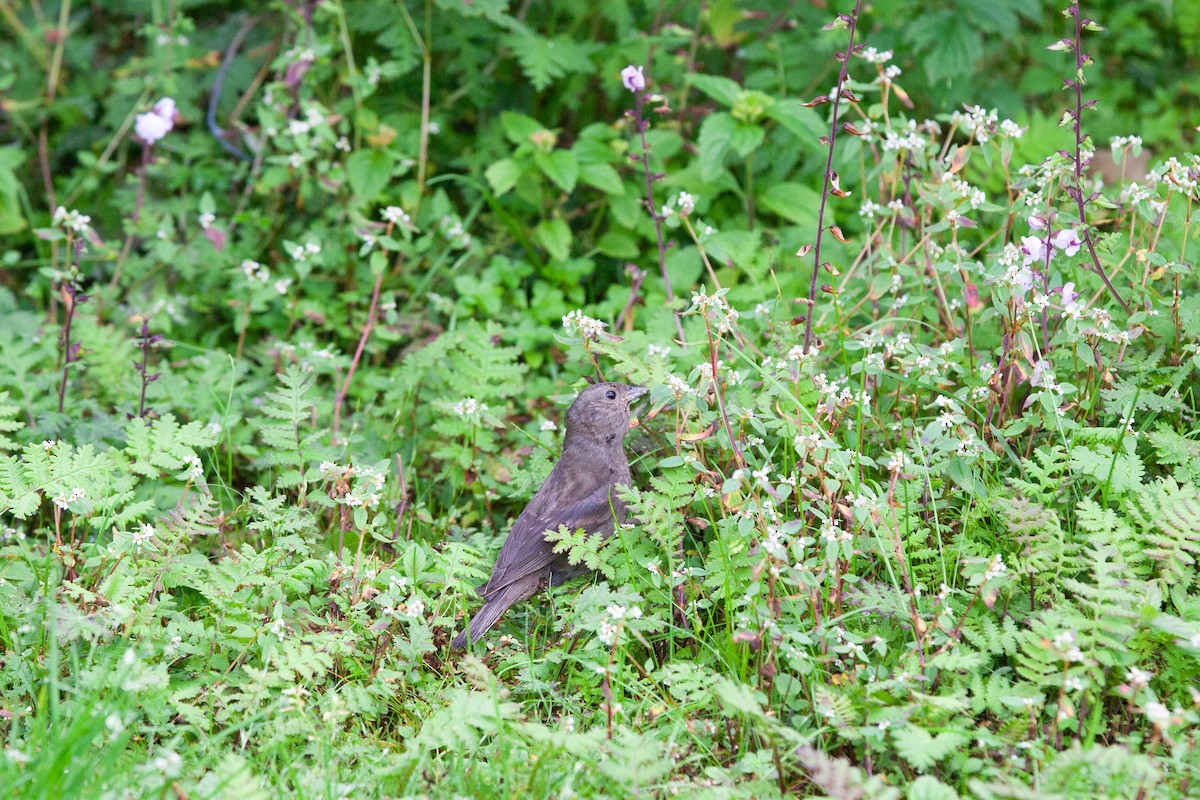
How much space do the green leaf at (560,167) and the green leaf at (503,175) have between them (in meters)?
0.11

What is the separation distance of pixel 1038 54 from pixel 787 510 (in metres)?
3.68

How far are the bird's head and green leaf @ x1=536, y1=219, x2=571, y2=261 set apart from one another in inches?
59.1

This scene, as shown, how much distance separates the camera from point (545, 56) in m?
5.37

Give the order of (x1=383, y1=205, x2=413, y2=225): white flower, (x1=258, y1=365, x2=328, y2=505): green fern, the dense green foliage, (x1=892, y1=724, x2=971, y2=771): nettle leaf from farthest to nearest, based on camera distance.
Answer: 1. (x1=383, y1=205, x2=413, y2=225): white flower
2. (x1=258, y1=365, x2=328, y2=505): green fern
3. the dense green foliage
4. (x1=892, y1=724, x2=971, y2=771): nettle leaf

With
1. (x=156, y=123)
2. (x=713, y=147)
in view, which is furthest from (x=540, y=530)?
(x=156, y=123)

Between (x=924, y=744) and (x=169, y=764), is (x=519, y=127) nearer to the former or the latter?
(x=169, y=764)

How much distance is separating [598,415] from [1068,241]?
1.63m

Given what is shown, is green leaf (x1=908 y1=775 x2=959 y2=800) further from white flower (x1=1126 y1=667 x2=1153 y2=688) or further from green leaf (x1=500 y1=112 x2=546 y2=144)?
green leaf (x1=500 y1=112 x2=546 y2=144)

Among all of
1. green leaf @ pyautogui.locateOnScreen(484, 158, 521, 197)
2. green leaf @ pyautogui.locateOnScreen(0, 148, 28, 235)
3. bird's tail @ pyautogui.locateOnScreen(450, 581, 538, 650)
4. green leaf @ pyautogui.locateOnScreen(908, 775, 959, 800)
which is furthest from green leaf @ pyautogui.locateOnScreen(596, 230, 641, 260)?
green leaf @ pyautogui.locateOnScreen(908, 775, 959, 800)

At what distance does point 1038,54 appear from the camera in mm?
6129

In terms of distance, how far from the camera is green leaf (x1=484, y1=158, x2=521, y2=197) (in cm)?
528

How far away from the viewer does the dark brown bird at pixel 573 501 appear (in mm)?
3688

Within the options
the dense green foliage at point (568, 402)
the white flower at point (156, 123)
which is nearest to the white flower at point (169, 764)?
the dense green foliage at point (568, 402)

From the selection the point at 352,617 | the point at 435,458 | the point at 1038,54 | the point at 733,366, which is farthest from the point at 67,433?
the point at 1038,54
